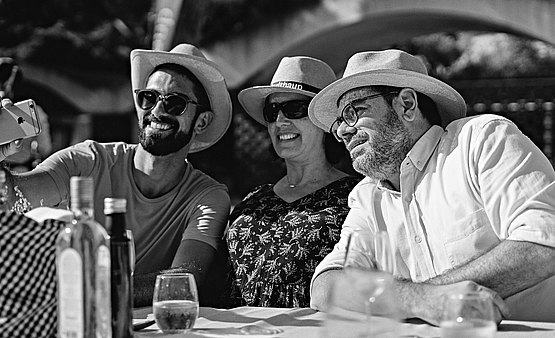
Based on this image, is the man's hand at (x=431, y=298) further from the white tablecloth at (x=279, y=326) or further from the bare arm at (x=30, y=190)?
the bare arm at (x=30, y=190)

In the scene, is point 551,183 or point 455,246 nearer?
point 551,183

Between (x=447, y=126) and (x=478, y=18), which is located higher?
(x=478, y=18)

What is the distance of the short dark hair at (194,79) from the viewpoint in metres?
3.49

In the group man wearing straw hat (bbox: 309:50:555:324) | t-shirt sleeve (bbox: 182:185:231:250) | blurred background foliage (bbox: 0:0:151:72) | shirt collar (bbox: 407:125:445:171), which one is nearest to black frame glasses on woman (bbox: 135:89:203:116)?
t-shirt sleeve (bbox: 182:185:231:250)

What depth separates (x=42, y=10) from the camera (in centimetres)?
1254

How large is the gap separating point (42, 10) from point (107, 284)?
11586 millimetres

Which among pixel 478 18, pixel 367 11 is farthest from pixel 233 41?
pixel 478 18

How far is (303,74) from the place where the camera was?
338cm

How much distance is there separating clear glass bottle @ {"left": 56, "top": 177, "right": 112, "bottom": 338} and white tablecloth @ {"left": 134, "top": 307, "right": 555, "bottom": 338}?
0.36 metres

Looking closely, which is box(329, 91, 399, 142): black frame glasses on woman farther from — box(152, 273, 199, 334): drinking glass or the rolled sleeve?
box(152, 273, 199, 334): drinking glass

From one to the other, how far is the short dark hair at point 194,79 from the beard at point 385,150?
3.11 feet

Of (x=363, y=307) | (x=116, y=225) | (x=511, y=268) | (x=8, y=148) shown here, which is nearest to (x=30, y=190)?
(x=8, y=148)

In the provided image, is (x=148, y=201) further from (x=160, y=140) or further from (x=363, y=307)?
(x=363, y=307)

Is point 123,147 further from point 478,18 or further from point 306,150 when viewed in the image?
point 478,18
